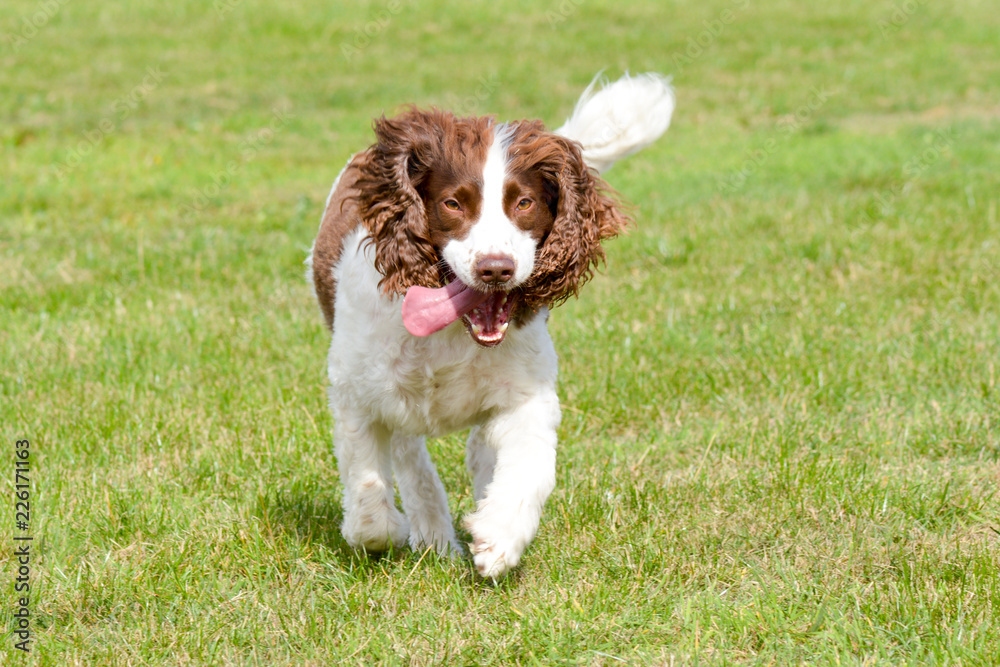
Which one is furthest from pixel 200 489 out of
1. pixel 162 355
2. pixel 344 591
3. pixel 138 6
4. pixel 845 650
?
pixel 138 6

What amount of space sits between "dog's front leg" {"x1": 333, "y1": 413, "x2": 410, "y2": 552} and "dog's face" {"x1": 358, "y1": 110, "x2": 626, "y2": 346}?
576 mm

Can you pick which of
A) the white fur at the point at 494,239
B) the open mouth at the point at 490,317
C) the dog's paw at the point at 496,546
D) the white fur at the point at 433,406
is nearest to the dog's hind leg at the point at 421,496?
the white fur at the point at 433,406

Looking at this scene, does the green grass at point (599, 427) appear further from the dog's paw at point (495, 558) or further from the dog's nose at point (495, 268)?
the dog's nose at point (495, 268)

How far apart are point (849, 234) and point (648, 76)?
3.18 metres

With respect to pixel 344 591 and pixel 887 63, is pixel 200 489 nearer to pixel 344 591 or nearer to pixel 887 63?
pixel 344 591

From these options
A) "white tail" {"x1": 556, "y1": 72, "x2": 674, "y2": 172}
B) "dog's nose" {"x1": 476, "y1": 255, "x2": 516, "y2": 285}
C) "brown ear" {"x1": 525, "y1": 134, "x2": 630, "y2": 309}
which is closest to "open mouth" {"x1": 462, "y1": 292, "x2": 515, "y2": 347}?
"brown ear" {"x1": 525, "y1": 134, "x2": 630, "y2": 309}

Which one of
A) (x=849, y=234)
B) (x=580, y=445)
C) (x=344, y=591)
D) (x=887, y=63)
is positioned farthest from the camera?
(x=887, y=63)

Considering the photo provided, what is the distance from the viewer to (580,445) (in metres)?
4.62

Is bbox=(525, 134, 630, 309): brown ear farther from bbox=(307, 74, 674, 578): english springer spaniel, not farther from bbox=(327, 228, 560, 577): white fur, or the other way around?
bbox=(327, 228, 560, 577): white fur

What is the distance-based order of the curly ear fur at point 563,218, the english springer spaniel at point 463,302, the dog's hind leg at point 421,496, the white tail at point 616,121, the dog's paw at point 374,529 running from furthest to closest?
1. the white tail at point 616,121
2. the dog's hind leg at point 421,496
3. the dog's paw at point 374,529
4. the curly ear fur at point 563,218
5. the english springer spaniel at point 463,302

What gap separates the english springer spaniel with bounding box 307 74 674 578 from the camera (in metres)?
3.26

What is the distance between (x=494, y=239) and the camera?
10.4ft

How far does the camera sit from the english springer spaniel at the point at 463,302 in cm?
326

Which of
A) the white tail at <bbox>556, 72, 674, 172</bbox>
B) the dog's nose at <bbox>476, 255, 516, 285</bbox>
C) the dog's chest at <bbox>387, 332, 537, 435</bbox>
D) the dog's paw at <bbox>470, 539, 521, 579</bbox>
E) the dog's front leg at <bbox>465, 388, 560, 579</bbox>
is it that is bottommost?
the dog's paw at <bbox>470, 539, 521, 579</bbox>
